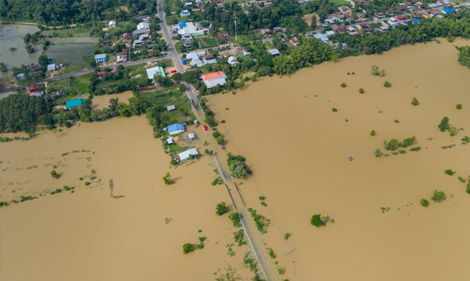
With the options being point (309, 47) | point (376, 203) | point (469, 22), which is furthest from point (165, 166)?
point (469, 22)

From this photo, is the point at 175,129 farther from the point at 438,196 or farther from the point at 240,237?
the point at 438,196

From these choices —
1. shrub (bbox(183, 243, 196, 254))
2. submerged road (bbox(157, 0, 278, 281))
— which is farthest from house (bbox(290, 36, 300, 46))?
shrub (bbox(183, 243, 196, 254))

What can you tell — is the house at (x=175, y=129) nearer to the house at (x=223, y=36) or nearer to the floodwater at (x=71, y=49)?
the floodwater at (x=71, y=49)

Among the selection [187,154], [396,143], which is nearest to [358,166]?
[396,143]

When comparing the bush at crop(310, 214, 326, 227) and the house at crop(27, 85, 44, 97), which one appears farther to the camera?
the house at crop(27, 85, 44, 97)

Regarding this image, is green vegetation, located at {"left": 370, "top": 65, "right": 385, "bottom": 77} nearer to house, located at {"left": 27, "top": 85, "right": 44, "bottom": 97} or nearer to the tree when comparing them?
the tree

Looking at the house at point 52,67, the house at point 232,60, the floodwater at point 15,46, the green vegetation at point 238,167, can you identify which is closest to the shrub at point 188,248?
the green vegetation at point 238,167

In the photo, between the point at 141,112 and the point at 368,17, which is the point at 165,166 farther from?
the point at 368,17

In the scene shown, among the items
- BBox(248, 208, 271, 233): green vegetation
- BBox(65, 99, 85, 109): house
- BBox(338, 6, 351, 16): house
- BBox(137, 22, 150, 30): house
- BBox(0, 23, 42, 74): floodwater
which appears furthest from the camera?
BBox(338, 6, 351, 16): house
